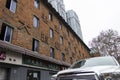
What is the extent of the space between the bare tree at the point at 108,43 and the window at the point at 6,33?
3010cm

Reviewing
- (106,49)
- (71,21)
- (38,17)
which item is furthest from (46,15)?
(71,21)

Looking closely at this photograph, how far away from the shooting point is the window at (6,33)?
1219 centimetres

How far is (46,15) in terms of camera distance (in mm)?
20578

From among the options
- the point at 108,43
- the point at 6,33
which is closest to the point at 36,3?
the point at 6,33

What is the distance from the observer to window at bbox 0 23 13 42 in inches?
480

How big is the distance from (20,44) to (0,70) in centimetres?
317

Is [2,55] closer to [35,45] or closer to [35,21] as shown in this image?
[35,45]

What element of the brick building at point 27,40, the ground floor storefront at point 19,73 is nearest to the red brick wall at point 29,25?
the brick building at point 27,40

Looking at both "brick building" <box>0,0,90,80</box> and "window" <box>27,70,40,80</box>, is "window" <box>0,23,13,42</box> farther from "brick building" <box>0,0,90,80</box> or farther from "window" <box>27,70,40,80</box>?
"window" <box>27,70,40,80</box>

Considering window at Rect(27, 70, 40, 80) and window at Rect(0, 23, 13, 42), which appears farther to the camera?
window at Rect(27, 70, 40, 80)

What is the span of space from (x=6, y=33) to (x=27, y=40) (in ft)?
9.05

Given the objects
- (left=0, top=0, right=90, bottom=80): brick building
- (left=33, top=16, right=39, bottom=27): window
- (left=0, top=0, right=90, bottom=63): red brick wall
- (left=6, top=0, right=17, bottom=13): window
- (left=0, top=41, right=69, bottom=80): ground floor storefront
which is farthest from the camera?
(left=33, top=16, right=39, bottom=27): window

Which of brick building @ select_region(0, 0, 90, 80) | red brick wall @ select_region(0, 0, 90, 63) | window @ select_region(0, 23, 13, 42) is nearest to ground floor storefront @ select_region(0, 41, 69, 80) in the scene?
brick building @ select_region(0, 0, 90, 80)

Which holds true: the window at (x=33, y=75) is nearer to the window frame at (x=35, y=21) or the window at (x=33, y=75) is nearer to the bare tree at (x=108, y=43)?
the window frame at (x=35, y=21)
